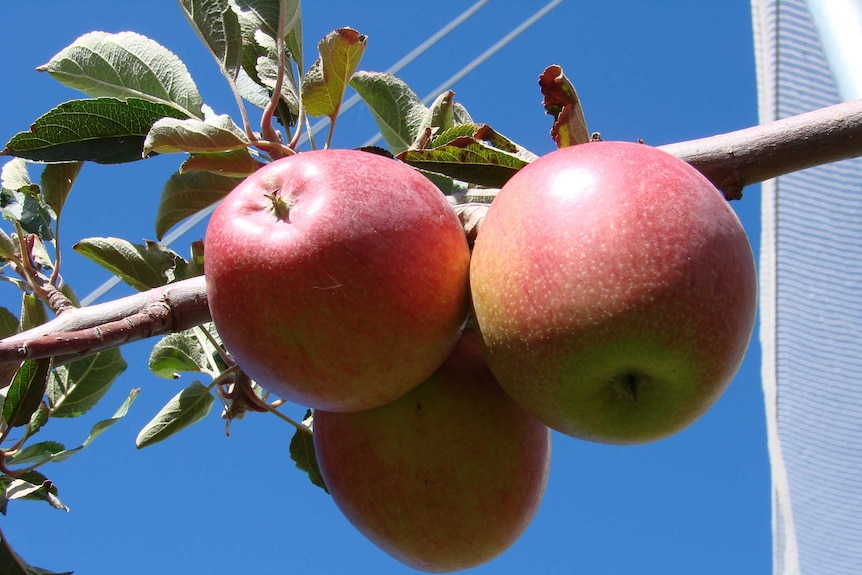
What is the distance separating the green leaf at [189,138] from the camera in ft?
2.83

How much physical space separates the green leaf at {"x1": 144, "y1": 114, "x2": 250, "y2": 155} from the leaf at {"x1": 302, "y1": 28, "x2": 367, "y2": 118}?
13 centimetres

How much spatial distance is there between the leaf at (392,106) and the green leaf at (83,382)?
568 mm

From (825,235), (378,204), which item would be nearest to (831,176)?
(825,235)

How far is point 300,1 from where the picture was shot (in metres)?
1.08

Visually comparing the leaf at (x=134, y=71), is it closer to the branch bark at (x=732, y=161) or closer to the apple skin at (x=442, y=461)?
the branch bark at (x=732, y=161)

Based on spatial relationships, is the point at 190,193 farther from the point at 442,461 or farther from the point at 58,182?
the point at 442,461

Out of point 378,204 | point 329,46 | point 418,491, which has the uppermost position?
point 329,46

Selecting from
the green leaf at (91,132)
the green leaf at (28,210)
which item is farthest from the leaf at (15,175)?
the green leaf at (91,132)

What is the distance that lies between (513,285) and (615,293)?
0.29 ft

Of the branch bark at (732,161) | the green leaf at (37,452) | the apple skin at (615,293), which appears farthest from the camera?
the green leaf at (37,452)

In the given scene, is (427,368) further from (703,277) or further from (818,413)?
(818,413)

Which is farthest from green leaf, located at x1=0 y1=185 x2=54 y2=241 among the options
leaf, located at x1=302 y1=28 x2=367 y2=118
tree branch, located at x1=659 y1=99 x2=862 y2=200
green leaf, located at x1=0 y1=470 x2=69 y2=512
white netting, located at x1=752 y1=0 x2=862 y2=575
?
white netting, located at x1=752 y1=0 x2=862 y2=575

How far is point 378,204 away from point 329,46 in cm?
30

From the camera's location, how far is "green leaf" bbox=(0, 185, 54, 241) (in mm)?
1190
